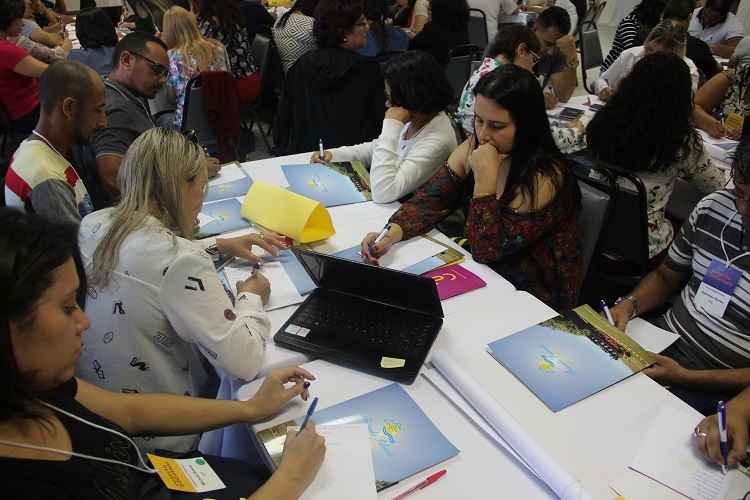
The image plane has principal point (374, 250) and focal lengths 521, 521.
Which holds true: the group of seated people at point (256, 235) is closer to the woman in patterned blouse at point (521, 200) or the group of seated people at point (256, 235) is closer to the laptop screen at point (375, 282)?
the woman in patterned blouse at point (521, 200)

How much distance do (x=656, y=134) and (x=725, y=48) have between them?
3.48m

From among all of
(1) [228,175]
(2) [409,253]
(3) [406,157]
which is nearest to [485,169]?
(2) [409,253]

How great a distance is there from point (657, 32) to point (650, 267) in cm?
193

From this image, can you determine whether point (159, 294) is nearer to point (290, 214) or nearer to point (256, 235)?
point (256, 235)

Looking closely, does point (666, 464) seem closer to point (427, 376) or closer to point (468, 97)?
point (427, 376)

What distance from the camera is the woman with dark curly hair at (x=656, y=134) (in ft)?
6.90

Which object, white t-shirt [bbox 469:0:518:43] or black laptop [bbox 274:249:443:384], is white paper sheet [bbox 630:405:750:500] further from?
white t-shirt [bbox 469:0:518:43]

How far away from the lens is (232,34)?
12.1ft

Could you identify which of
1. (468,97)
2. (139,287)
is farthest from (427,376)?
(468,97)

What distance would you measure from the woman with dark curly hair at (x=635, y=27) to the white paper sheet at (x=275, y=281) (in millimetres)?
3575

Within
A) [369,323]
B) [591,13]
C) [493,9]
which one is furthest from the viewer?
[591,13]

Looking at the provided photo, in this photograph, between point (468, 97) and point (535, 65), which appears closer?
point (468, 97)

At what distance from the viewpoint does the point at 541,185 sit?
1654mm

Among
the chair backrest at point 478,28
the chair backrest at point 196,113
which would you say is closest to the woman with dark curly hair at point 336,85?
the chair backrest at point 196,113
